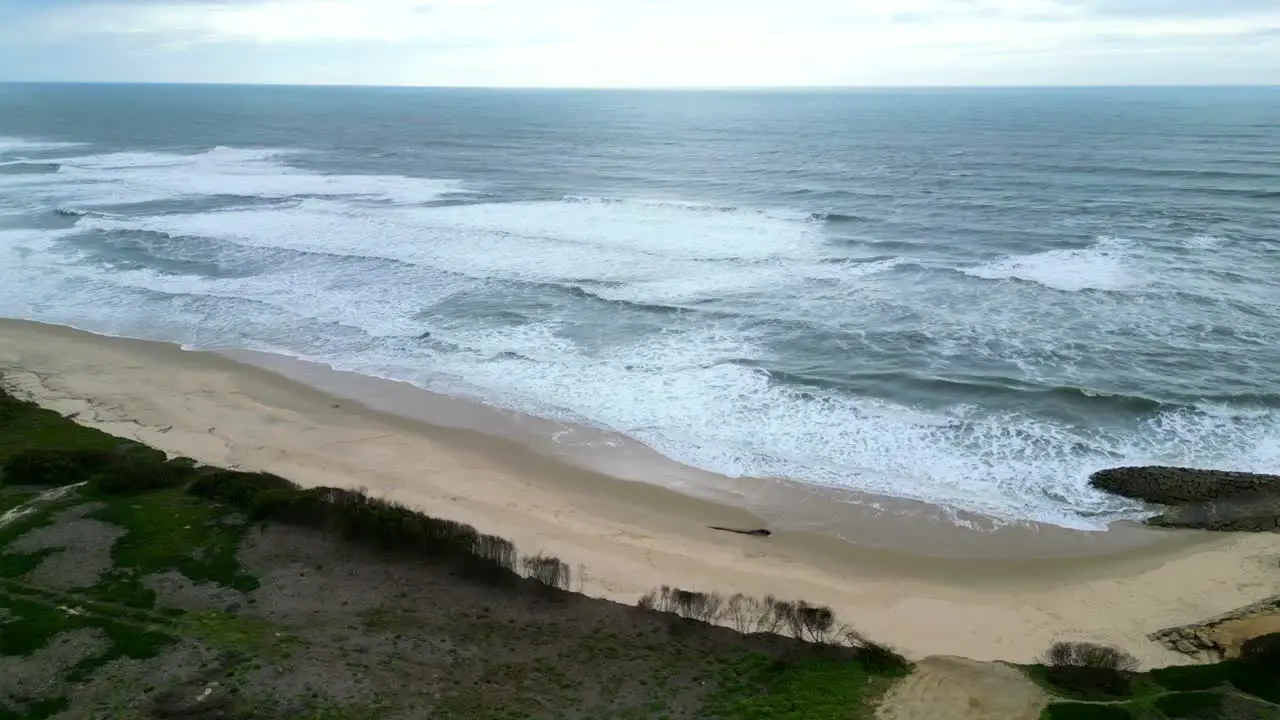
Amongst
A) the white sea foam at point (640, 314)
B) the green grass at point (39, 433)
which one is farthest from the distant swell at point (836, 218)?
the green grass at point (39, 433)

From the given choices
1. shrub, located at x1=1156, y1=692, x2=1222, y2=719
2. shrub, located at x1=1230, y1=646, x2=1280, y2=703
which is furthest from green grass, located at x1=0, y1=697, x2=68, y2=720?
shrub, located at x1=1230, y1=646, x2=1280, y2=703

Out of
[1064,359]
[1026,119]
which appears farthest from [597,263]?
[1026,119]

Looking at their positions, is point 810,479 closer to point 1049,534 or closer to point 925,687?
point 1049,534

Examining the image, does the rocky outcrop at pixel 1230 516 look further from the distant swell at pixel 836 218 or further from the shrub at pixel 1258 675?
the distant swell at pixel 836 218

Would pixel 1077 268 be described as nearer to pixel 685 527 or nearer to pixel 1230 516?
pixel 1230 516

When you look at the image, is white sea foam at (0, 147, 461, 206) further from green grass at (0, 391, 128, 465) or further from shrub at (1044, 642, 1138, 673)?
shrub at (1044, 642, 1138, 673)
